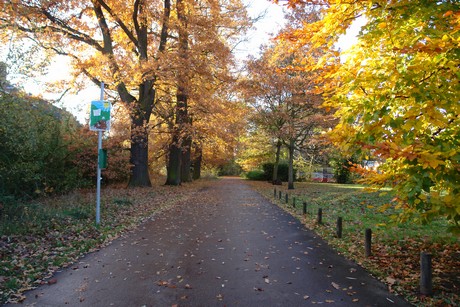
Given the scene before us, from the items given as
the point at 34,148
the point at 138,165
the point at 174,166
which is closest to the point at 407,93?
the point at 34,148

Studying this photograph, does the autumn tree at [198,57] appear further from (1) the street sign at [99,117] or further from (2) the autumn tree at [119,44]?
(1) the street sign at [99,117]

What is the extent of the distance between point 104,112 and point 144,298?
6.17 meters

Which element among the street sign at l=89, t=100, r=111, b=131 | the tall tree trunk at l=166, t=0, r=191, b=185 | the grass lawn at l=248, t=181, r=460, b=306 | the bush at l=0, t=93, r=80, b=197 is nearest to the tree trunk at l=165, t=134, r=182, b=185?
the tall tree trunk at l=166, t=0, r=191, b=185

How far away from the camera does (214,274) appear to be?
19.6 ft

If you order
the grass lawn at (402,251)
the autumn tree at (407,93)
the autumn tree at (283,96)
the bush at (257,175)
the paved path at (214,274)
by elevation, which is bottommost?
the paved path at (214,274)

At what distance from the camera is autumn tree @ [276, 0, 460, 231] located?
14.1ft

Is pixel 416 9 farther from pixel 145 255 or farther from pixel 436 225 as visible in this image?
pixel 436 225

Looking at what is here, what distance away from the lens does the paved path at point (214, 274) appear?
486 centimetres

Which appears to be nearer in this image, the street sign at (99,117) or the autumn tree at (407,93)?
the autumn tree at (407,93)

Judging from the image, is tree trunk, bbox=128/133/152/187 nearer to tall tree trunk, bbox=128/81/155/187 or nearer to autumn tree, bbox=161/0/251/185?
tall tree trunk, bbox=128/81/155/187

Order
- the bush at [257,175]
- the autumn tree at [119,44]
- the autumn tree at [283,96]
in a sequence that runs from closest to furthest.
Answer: the autumn tree at [119,44] < the autumn tree at [283,96] < the bush at [257,175]

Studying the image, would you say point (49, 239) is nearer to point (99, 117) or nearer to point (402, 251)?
point (99, 117)

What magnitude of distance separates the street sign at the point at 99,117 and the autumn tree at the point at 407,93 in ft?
19.9

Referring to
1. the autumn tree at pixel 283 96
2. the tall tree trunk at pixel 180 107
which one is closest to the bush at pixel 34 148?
the tall tree trunk at pixel 180 107
